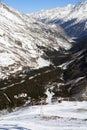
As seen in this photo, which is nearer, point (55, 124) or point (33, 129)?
point (33, 129)

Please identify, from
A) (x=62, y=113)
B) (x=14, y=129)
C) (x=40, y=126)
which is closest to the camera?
(x=14, y=129)

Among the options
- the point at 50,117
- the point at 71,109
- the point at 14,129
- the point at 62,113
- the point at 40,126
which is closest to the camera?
the point at 14,129

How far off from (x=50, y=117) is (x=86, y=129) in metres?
10.8

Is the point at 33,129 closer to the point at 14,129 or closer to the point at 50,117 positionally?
the point at 14,129

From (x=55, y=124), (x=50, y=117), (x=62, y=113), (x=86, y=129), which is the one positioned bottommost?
(x=86, y=129)

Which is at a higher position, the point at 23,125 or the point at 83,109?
the point at 83,109

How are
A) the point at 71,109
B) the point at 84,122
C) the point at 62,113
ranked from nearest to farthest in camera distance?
the point at 84,122, the point at 62,113, the point at 71,109

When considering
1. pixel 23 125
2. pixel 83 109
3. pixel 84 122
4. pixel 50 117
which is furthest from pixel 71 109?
pixel 23 125

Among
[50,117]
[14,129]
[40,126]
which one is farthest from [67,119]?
[14,129]

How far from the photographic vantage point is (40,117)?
5053cm

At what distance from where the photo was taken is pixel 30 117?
5116cm

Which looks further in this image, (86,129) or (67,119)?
(67,119)

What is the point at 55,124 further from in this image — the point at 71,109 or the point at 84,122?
the point at 71,109

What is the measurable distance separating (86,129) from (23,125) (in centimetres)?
798
